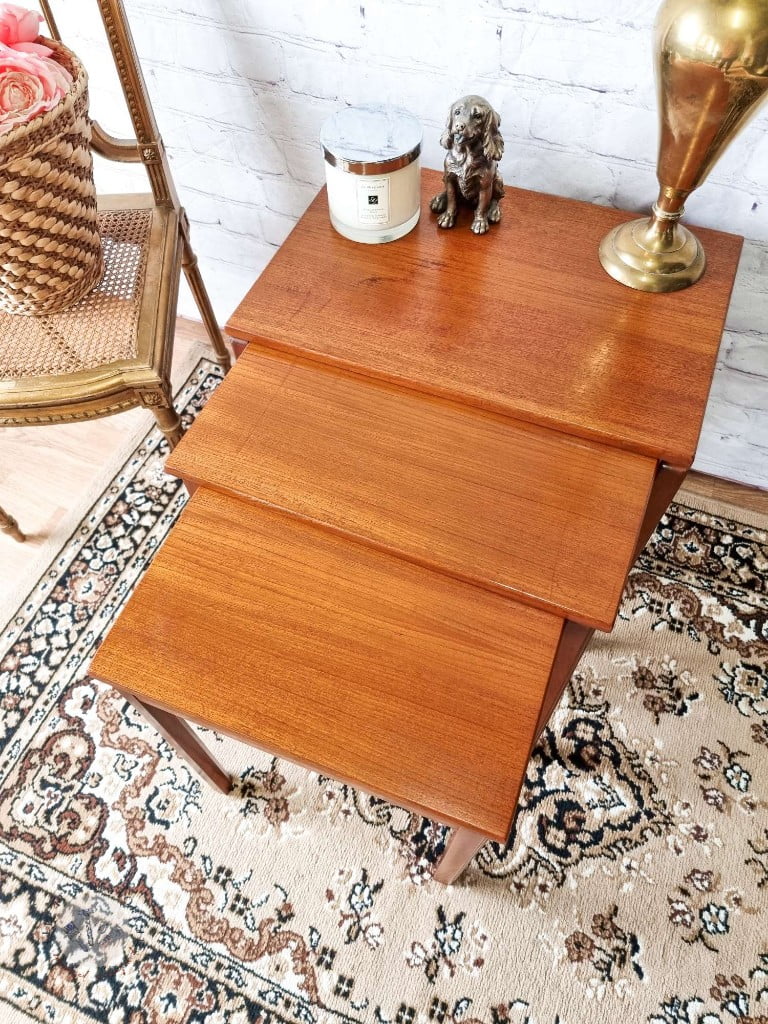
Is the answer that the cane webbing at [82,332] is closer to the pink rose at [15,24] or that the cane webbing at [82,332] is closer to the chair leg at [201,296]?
the chair leg at [201,296]

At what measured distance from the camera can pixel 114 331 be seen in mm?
937

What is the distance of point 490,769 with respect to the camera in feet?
1.97

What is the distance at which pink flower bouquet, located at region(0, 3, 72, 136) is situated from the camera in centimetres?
72

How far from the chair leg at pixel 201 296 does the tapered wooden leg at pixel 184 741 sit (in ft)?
2.35

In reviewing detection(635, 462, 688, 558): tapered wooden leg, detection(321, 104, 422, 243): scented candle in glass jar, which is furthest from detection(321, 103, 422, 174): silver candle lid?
detection(635, 462, 688, 558): tapered wooden leg

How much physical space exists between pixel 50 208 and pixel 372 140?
0.38 meters

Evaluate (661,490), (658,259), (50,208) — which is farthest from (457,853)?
(50,208)

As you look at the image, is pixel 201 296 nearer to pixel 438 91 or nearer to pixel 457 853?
pixel 438 91

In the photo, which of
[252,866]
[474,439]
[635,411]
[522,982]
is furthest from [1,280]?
[522,982]

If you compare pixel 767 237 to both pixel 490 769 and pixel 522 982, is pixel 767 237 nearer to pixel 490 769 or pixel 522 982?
pixel 490 769

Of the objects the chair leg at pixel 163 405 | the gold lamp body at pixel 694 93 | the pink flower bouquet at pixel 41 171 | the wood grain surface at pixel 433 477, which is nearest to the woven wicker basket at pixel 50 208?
the pink flower bouquet at pixel 41 171

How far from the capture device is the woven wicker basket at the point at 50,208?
0.75 meters

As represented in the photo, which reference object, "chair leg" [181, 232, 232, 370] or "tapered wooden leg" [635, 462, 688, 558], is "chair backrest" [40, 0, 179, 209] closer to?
"chair leg" [181, 232, 232, 370]

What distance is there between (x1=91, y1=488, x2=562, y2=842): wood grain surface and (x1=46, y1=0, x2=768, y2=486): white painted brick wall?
57 cm
